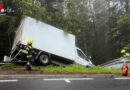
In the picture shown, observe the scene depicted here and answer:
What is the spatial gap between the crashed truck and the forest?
40.8 inches

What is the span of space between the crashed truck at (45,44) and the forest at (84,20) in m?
1.04

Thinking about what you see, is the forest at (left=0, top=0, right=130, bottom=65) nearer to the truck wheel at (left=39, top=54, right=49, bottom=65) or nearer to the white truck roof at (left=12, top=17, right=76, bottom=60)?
the white truck roof at (left=12, top=17, right=76, bottom=60)

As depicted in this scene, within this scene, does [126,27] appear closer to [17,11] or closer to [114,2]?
[114,2]

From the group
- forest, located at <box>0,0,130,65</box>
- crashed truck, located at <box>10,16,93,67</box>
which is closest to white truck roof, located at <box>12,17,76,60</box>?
crashed truck, located at <box>10,16,93,67</box>

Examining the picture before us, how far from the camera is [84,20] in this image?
2798 cm

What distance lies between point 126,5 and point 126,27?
333cm

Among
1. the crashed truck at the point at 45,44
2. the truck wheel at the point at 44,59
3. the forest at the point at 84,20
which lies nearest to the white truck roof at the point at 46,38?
the crashed truck at the point at 45,44

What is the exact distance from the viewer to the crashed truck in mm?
8633

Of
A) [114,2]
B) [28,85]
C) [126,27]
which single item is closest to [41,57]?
[28,85]

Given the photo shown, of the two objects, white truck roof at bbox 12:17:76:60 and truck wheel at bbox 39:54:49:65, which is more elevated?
white truck roof at bbox 12:17:76:60

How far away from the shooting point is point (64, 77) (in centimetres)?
709

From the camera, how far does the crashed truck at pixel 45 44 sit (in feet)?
Answer: 28.3

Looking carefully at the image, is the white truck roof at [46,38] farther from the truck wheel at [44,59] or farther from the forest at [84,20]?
the forest at [84,20]

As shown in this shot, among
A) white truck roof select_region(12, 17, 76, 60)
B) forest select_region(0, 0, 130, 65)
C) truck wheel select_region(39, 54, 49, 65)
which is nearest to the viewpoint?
white truck roof select_region(12, 17, 76, 60)
